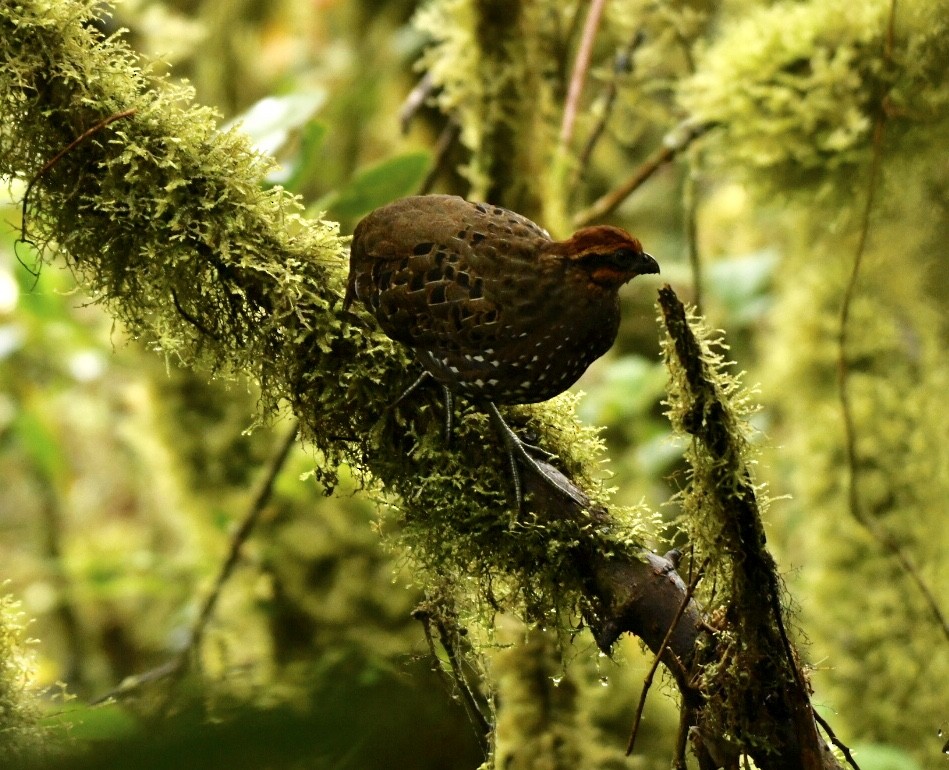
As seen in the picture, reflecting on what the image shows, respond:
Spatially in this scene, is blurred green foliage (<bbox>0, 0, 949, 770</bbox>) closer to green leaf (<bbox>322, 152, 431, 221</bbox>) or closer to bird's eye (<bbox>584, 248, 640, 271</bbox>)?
green leaf (<bbox>322, 152, 431, 221</bbox>)

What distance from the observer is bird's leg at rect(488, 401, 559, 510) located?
174 centimetres

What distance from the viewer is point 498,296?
5.91 ft

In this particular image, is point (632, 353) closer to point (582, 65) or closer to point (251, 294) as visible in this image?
point (582, 65)

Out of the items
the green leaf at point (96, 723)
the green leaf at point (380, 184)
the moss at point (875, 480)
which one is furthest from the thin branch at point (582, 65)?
the green leaf at point (96, 723)

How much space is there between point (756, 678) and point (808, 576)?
2.53m

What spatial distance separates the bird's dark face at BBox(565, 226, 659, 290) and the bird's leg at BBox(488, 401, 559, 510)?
0.33 m

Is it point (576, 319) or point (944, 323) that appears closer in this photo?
point (576, 319)

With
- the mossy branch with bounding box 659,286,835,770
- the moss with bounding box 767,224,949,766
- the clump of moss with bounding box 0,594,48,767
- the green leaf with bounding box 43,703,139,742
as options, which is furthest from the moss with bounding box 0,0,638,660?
the moss with bounding box 767,224,949,766

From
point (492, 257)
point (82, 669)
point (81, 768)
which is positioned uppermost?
point (82, 669)

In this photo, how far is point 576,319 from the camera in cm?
179

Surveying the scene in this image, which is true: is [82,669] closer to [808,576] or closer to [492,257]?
[808,576]

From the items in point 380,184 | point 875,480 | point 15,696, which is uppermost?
point 380,184

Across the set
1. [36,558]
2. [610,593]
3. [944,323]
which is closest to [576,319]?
[610,593]

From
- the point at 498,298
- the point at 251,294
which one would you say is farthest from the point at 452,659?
the point at 251,294
